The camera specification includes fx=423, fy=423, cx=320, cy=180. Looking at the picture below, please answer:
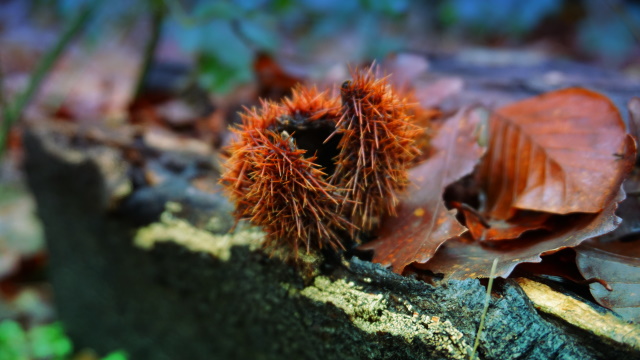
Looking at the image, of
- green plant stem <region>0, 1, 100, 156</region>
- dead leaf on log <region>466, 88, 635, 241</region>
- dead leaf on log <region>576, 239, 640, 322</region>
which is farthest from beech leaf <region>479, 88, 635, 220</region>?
green plant stem <region>0, 1, 100, 156</region>

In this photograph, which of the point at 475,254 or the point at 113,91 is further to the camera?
the point at 113,91

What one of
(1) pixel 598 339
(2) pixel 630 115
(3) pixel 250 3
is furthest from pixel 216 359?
(3) pixel 250 3

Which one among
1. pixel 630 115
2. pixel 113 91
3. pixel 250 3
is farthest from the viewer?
pixel 113 91

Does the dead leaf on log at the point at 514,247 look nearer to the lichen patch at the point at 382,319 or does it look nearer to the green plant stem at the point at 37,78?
the lichen patch at the point at 382,319

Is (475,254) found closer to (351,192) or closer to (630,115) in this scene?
(351,192)

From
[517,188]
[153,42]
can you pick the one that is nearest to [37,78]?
[153,42]

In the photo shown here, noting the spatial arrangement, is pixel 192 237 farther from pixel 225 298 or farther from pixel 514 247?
pixel 514 247

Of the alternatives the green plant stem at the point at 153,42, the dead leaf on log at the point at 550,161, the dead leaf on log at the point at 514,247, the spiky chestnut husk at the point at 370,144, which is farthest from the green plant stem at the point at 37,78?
the dead leaf on log at the point at 514,247
